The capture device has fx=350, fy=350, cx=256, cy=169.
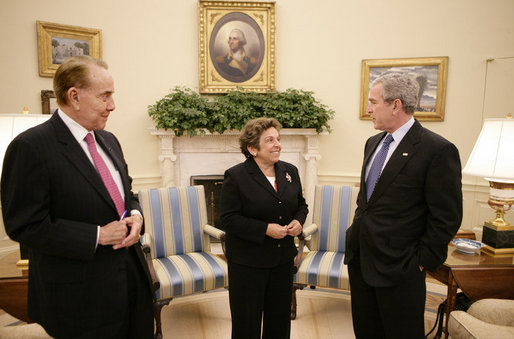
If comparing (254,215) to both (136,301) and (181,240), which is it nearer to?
(136,301)

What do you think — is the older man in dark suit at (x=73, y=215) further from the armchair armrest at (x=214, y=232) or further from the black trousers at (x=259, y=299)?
the armchair armrest at (x=214, y=232)

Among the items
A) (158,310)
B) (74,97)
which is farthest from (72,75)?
(158,310)

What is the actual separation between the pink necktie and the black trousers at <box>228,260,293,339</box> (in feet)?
2.96

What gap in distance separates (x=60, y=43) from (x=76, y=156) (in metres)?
3.94

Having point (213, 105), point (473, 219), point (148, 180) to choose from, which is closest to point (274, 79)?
point (213, 105)

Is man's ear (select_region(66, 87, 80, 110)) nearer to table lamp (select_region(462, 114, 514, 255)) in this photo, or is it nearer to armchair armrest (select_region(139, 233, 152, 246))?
armchair armrest (select_region(139, 233, 152, 246))

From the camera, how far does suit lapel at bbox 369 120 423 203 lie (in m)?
1.69

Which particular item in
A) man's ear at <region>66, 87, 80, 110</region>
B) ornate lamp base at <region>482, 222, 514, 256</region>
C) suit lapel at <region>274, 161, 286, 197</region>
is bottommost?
ornate lamp base at <region>482, 222, 514, 256</region>

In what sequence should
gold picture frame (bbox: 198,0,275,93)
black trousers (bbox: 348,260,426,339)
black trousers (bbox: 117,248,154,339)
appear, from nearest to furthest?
black trousers (bbox: 117,248,154,339)
black trousers (bbox: 348,260,426,339)
gold picture frame (bbox: 198,0,275,93)

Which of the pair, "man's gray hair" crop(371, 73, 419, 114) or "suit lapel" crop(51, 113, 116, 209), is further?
"man's gray hair" crop(371, 73, 419, 114)

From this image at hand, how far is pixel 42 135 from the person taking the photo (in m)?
A: 1.26

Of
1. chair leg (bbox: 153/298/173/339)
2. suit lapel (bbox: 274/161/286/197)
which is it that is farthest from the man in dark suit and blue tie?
chair leg (bbox: 153/298/173/339)

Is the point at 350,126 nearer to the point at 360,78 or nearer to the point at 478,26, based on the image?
the point at 360,78

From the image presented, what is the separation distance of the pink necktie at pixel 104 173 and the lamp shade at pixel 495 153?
7.23 feet
